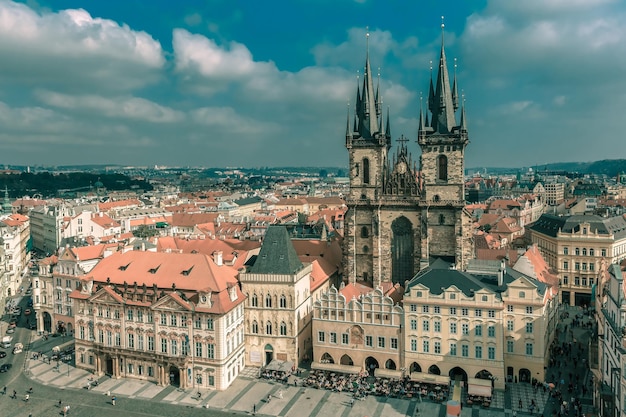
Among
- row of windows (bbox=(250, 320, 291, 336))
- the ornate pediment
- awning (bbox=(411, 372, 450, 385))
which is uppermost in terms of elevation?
the ornate pediment

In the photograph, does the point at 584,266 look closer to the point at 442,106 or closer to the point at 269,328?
the point at 442,106

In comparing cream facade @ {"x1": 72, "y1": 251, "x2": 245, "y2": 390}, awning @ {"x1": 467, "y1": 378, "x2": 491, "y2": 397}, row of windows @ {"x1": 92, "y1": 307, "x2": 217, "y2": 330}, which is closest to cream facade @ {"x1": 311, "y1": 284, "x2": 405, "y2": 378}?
awning @ {"x1": 467, "y1": 378, "x2": 491, "y2": 397}

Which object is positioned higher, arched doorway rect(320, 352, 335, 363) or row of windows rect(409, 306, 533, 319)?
row of windows rect(409, 306, 533, 319)

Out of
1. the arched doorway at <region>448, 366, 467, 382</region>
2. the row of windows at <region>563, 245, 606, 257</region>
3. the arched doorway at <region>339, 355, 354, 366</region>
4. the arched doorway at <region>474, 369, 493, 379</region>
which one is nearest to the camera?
the arched doorway at <region>474, 369, 493, 379</region>

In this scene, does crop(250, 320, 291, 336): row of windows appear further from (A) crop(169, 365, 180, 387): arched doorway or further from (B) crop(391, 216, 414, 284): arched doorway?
(B) crop(391, 216, 414, 284): arched doorway

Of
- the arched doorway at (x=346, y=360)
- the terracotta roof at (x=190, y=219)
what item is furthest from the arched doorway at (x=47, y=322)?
the terracotta roof at (x=190, y=219)
